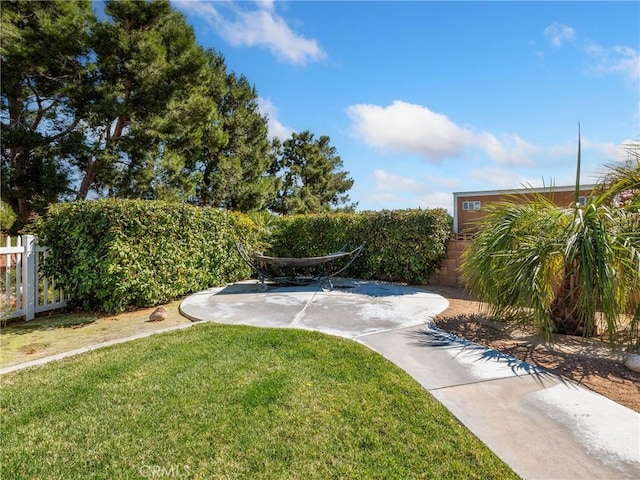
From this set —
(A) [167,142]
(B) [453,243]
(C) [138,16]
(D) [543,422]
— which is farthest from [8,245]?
(C) [138,16]

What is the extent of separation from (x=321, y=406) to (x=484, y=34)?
6.79 m

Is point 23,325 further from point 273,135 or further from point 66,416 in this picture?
point 273,135

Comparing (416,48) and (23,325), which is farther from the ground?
(416,48)

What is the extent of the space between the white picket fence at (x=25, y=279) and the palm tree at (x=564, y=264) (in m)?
6.43

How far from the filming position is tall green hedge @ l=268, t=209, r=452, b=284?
738 centimetres

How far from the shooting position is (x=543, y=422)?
6.89 ft

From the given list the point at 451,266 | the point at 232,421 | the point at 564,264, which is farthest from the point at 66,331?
the point at 451,266

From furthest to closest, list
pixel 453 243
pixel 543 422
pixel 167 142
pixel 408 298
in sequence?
pixel 167 142 < pixel 453 243 < pixel 408 298 < pixel 543 422

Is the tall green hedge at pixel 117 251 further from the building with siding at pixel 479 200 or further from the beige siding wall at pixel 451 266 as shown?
the beige siding wall at pixel 451 266

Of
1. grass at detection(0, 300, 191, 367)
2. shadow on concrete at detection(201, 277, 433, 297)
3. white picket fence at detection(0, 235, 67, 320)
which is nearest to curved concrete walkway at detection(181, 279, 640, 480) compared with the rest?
grass at detection(0, 300, 191, 367)

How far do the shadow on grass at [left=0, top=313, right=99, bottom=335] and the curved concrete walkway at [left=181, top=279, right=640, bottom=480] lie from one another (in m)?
1.42

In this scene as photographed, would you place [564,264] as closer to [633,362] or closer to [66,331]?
[633,362]

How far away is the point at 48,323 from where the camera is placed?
15.7 ft

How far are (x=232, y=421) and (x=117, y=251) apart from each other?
13.3 ft
